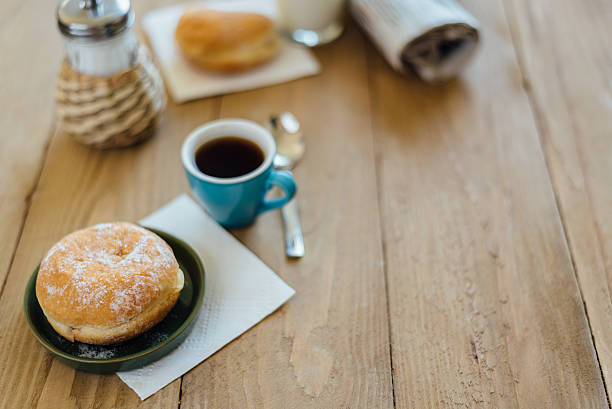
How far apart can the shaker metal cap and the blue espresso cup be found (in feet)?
0.58

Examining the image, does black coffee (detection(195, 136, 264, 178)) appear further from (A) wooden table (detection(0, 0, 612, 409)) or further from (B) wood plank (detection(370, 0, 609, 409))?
(B) wood plank (detection(370, 0, 609, 409))

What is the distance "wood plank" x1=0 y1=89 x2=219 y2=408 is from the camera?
2.02ft

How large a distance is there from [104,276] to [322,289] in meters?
0.26

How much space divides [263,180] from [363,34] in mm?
502

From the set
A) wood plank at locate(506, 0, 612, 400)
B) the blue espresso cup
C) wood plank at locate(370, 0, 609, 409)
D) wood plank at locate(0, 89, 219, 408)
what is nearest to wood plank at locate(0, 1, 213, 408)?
wood plank at locate(0, 89, 219, 408)

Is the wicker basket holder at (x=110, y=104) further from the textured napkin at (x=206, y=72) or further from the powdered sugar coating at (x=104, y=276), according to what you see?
the powdered sugar coating at (x=104, y=276)

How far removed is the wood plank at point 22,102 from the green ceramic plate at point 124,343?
12 centimetres

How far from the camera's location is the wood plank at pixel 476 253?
64cm

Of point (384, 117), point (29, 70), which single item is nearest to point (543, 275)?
point (384, 117)

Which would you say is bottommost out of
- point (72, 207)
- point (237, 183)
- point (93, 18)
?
point (72, 207)

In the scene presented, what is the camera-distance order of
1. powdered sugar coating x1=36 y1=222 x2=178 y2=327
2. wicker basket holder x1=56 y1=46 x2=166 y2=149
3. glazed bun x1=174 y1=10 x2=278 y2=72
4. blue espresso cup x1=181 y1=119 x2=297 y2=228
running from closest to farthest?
powdered sugar coating x1=36 y1=222 x2=178 y2=327
blue espresso cup x1=181 y1=119 x2=297 y2=228
wicker basket holder x1=56 y1=46 x2=166 y2=149
glazed bun x1=174 y1=10 x2=278 y2=72

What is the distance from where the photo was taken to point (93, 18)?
0.75 meters

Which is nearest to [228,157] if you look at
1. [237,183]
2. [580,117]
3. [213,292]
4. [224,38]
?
[237,183]

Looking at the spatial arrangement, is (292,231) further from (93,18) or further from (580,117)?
(580,117)
